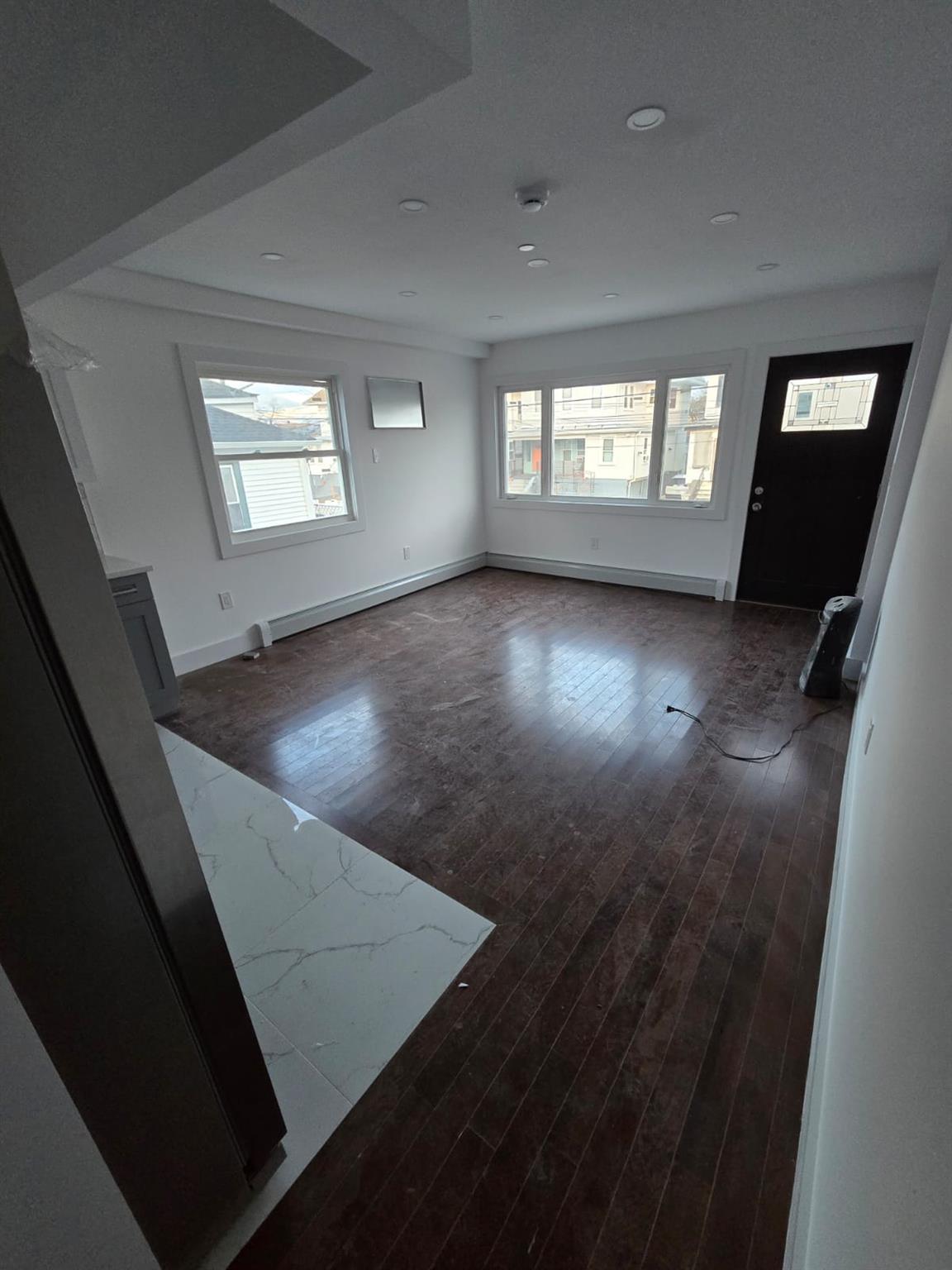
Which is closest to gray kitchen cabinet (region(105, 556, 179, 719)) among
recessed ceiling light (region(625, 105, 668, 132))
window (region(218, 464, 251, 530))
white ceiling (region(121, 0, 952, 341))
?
window (region(218, 464, 251, 530))

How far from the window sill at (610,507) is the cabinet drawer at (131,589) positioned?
13.3 ft

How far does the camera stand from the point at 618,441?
517cm

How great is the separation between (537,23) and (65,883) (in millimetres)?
2065

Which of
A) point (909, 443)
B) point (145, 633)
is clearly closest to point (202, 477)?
point (145, 633)

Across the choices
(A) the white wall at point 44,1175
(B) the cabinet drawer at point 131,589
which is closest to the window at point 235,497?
(B) the cabinet drawer at point 131,589

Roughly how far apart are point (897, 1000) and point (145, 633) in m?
3.39

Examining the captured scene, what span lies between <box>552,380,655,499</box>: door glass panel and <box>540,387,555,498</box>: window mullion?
4 cm

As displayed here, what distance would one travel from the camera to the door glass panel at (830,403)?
3.94 m

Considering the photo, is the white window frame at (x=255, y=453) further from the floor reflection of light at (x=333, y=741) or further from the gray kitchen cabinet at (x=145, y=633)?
the floor reflection of light at (x=333, y=741)

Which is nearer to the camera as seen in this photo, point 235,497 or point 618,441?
point 235,497

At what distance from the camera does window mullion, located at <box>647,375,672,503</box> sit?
4.74m

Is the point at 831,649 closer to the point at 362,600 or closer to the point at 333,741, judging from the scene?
the point at 333,741

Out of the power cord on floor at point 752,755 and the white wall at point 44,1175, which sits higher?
the white wall at point 44,1175

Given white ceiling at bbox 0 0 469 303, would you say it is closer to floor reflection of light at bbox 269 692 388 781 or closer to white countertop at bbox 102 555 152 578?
white countertop at bbox 102 555 152 578
